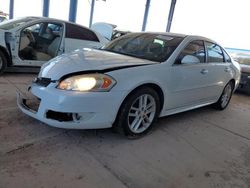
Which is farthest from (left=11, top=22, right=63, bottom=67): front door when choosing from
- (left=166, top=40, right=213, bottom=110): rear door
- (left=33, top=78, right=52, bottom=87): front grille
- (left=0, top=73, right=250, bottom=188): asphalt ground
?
(left=166, top=40, right=213, bottom=110): rear door

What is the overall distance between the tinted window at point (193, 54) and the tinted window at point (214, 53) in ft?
0.64

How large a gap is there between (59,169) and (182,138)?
179 cm

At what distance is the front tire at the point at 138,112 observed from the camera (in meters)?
3.18

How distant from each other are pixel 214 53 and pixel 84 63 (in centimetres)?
256

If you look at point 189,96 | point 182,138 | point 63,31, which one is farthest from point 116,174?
point 63,31

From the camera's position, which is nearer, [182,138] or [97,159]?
[97,159]

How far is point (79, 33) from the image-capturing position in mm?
6691

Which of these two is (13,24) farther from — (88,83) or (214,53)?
(214,53)

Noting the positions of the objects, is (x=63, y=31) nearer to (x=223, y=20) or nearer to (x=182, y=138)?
(x=182, y=138)

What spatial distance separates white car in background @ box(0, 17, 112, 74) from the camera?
5586 mm

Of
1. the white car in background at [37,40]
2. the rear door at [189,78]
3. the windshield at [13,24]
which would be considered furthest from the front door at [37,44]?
the rear door at [189,78]

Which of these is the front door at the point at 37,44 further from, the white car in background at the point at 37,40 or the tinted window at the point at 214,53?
the tinted window at the point at 214,53

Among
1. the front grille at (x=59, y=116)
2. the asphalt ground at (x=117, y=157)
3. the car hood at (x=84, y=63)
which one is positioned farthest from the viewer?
the car hood at (x=84, y=63)

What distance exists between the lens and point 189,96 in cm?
411
